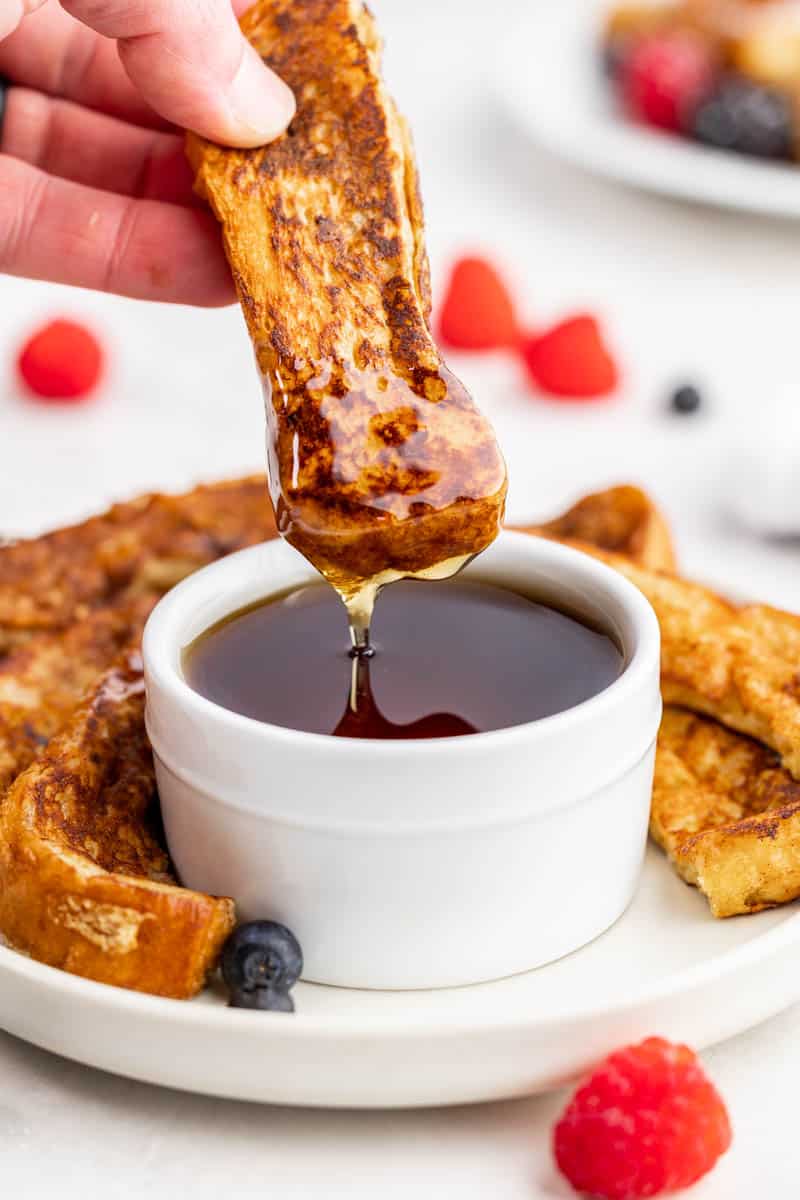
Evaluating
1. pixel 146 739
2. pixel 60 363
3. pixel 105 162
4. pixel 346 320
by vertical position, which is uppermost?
pixel 346 320

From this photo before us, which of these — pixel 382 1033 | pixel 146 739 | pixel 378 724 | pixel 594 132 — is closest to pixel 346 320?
pixel 378 724

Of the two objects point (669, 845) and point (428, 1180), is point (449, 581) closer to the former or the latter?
point (669, 845)

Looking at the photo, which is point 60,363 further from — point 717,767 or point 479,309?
point 717,767

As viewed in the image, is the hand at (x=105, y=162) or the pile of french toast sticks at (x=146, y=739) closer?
the pile of french toast sticks at (x=146, y=739)

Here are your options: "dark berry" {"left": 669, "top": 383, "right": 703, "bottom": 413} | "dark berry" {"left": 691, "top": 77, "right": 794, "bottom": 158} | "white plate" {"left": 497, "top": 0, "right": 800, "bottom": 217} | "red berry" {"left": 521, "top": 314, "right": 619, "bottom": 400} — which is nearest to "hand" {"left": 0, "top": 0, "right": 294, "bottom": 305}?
"red berry" {"left": 521, "top": 314, "right": 619, "bottom": 400}

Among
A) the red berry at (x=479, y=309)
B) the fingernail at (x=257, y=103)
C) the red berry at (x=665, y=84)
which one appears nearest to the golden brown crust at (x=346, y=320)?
the fingernail at (x=257, y=103)

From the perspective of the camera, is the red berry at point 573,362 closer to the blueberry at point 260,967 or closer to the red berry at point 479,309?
the red berry at point 479,309

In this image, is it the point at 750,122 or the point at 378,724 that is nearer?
the point at 378,724

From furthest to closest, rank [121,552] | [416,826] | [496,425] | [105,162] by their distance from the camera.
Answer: [496,425]
[105,162]
[121,552]
[416,826]
